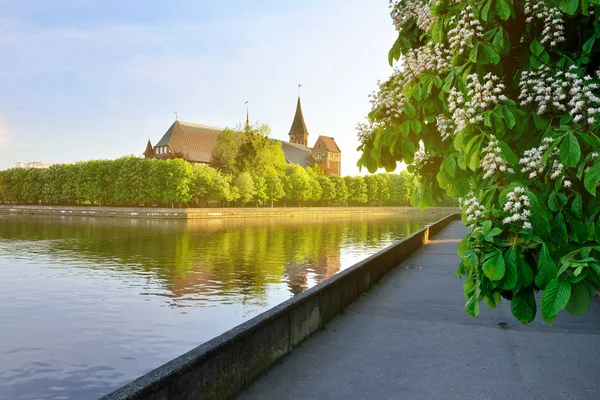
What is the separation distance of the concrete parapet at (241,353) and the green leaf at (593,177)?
159 inches

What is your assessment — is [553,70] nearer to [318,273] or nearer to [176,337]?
[176,337]

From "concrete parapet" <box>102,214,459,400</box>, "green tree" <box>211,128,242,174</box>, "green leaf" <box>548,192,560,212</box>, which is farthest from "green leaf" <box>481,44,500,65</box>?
"green tree" <box>211,128,242,174</box>

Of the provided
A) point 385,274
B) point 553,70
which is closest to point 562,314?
point 385,274

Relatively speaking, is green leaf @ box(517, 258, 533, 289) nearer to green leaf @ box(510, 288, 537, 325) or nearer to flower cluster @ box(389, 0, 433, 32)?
green leaf @ box(510, 288, 537, 325)

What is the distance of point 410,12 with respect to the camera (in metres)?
6.84

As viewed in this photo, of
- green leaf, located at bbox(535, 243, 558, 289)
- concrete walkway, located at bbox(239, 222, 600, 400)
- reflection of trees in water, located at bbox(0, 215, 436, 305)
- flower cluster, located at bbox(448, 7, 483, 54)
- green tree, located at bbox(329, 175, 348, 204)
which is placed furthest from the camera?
green tree, located at bbox(329, 175, 348, 204)

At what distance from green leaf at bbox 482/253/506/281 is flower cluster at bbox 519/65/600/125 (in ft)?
4.42

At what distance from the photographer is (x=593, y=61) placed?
5.08 m

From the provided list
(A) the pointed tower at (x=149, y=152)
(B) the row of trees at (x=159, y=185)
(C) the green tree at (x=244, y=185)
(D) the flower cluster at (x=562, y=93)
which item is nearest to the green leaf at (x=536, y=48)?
(D) the flower cluster at (x=562, y=93)

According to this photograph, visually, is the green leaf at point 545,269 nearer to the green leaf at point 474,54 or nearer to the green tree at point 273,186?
the green leaf at point 474,54

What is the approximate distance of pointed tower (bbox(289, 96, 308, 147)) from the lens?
19100 cm

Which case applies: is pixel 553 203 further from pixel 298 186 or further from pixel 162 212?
pixel 298 186

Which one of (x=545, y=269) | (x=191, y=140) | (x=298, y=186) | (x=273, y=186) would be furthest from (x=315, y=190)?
(x=545, y=269)

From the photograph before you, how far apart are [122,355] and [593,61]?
9784 millimetres
